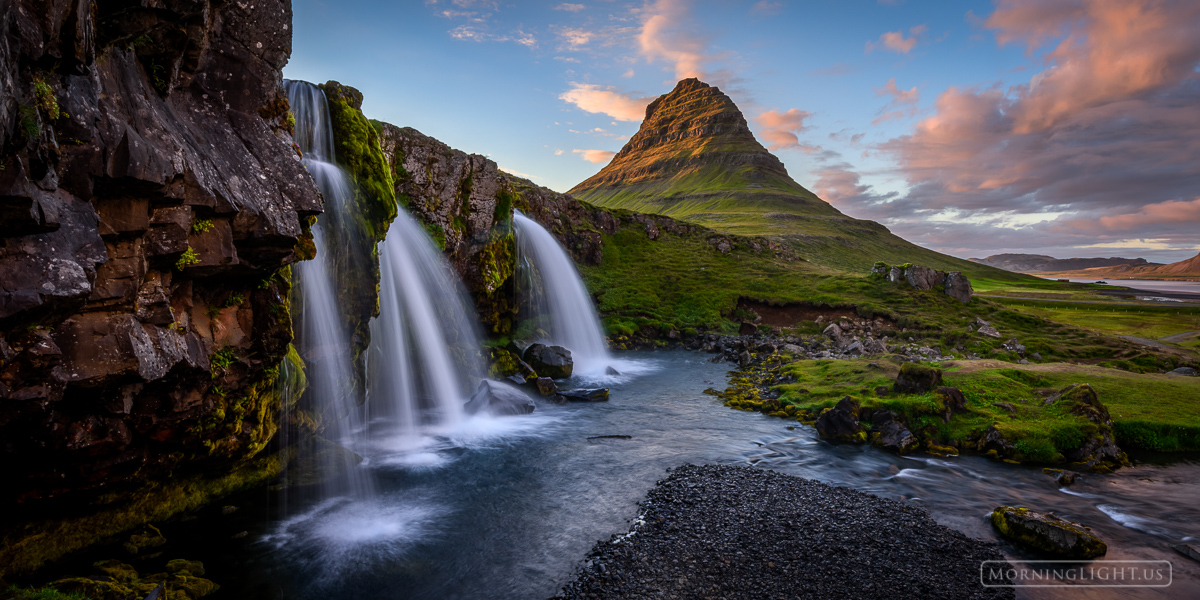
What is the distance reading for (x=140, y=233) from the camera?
9.56 meters

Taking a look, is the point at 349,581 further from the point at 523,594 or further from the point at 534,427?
the point at 534,427

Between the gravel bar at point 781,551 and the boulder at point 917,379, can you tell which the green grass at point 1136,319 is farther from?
the gravel bar at point 781,551

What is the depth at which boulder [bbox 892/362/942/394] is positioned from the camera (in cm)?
2252

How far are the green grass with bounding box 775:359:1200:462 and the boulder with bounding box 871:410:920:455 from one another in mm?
619

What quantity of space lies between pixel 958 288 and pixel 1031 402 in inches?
1391

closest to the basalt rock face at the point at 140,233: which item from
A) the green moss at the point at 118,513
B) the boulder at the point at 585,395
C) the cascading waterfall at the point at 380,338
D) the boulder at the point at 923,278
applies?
the green moss at the point at 118,513

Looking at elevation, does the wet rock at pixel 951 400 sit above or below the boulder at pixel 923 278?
below

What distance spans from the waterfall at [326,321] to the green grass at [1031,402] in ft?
66.9

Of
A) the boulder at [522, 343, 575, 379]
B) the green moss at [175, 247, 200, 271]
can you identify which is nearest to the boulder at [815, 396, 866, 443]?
the boulder at [522, 343, 575, 379]

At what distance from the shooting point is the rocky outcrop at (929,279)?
51.5 m

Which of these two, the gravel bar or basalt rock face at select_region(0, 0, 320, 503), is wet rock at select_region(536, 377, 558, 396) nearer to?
the gravel bar

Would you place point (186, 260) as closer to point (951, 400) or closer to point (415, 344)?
point (415, 344)

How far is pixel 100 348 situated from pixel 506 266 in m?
26.4

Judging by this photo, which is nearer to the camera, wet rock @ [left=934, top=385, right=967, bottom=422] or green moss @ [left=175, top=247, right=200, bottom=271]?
green moss @ [left=175, top=247, right=200, bottom=271]
